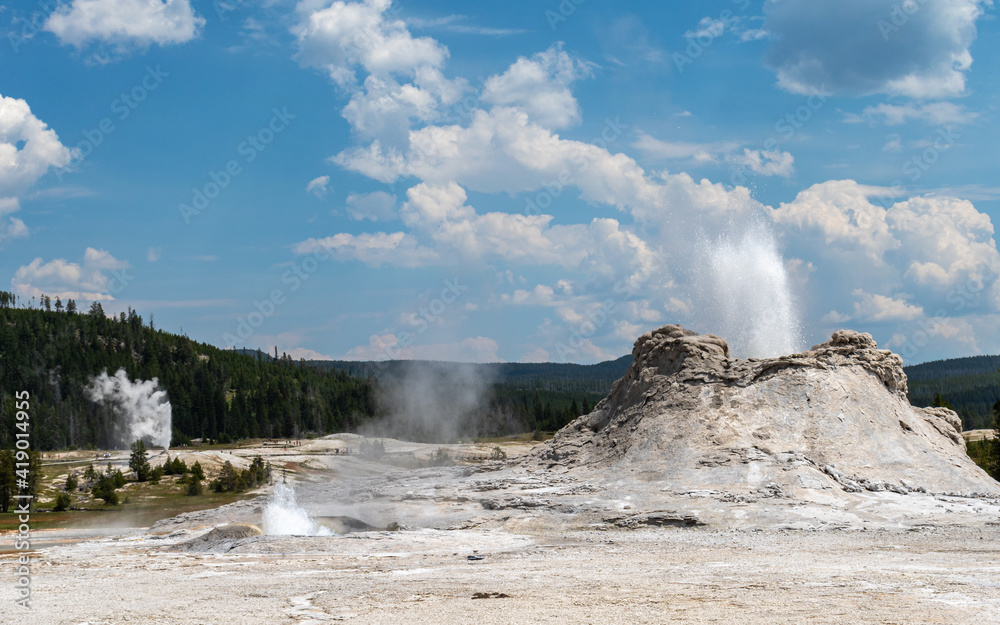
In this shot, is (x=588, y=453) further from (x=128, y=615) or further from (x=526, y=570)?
(x=128, y=615)

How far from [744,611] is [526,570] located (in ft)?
22.9

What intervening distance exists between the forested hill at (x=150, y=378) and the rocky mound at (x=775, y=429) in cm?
8802

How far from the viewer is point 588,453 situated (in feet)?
124

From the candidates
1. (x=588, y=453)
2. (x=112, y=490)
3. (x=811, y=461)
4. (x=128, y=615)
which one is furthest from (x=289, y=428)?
(x=128, y=615)

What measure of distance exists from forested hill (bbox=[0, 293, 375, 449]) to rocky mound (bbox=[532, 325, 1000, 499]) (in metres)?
88.0

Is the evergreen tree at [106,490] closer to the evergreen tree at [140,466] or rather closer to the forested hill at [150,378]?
the evergreen tree at [140,466]

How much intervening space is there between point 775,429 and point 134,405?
128018mm

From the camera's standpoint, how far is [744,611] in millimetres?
15586

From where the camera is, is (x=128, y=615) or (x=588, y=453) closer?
(x=128, y=615)

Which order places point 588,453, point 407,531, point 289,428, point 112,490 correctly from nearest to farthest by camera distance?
point 407,531 → point 588,453 → point 112,490 → point 289,428

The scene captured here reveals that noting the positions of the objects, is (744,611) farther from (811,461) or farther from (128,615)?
(811,461)

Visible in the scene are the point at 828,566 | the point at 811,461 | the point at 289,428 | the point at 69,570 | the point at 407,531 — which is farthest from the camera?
the point at 289,428

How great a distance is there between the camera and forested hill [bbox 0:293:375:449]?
130750mm

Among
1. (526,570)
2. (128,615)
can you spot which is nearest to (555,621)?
(526,570)
